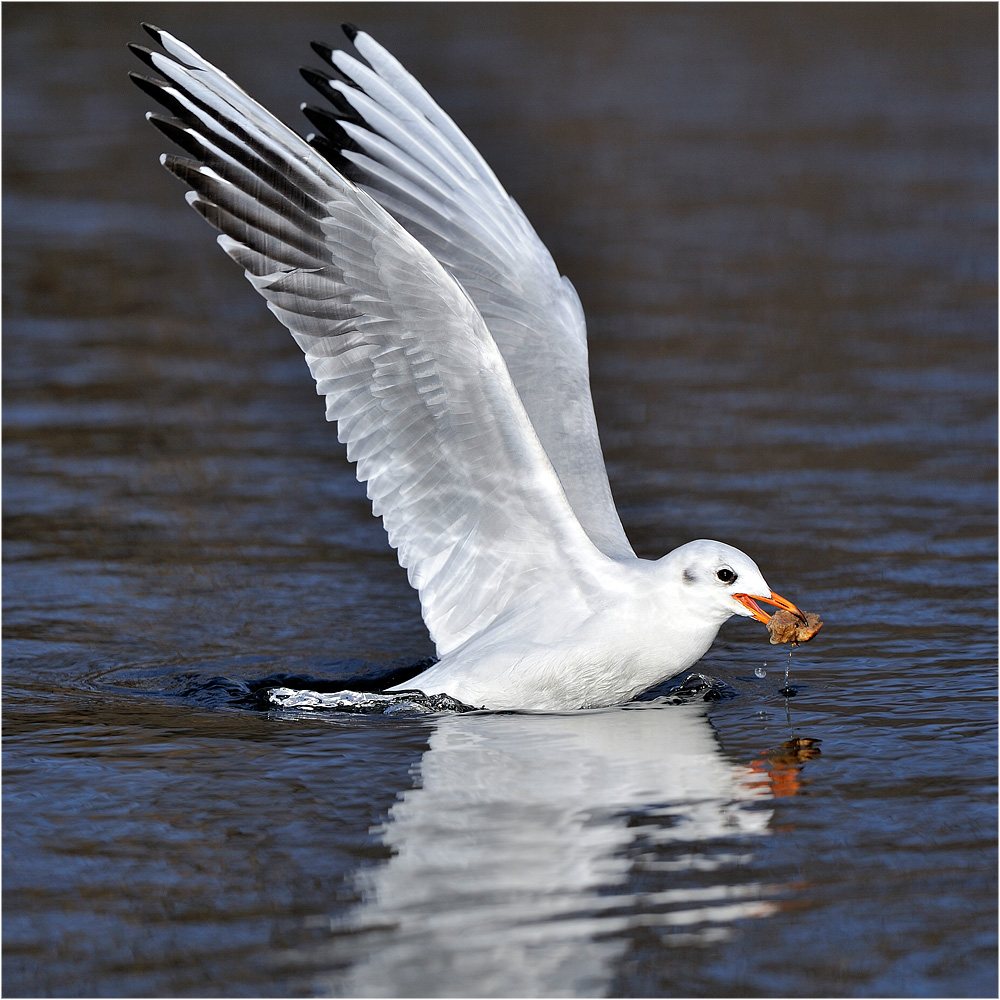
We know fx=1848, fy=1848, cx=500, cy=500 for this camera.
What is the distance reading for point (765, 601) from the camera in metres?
8.40

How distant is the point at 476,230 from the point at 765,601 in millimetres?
3080

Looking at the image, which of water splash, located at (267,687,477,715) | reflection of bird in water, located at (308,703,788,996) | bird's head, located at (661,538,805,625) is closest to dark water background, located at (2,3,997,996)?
reflection of bird in water, located at (308,703,788,996)

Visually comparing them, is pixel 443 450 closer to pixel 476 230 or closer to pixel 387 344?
pixel 387 344

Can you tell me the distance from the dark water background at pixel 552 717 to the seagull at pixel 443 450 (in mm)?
380

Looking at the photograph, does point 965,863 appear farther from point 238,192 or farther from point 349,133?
point 349,133

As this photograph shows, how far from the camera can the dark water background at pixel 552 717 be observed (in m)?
6.11

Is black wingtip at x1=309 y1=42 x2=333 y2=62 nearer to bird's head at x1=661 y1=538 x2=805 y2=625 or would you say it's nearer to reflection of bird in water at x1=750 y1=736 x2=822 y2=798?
bird's head at x1=661 y1=538 x2=805 y2=625

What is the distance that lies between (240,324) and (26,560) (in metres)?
6.37

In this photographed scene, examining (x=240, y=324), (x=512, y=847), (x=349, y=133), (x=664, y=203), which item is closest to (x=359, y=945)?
(x=512, y=847)

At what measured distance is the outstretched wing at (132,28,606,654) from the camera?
8.06 metres

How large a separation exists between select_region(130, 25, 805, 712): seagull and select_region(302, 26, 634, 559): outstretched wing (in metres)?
0.19

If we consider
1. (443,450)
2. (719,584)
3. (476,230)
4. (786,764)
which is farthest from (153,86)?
(786,764)

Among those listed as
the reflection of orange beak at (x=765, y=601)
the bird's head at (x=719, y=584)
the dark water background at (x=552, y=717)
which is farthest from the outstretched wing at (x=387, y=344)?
the dark water background at (x=552, y=717)

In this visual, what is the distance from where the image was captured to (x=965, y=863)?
6625mm
